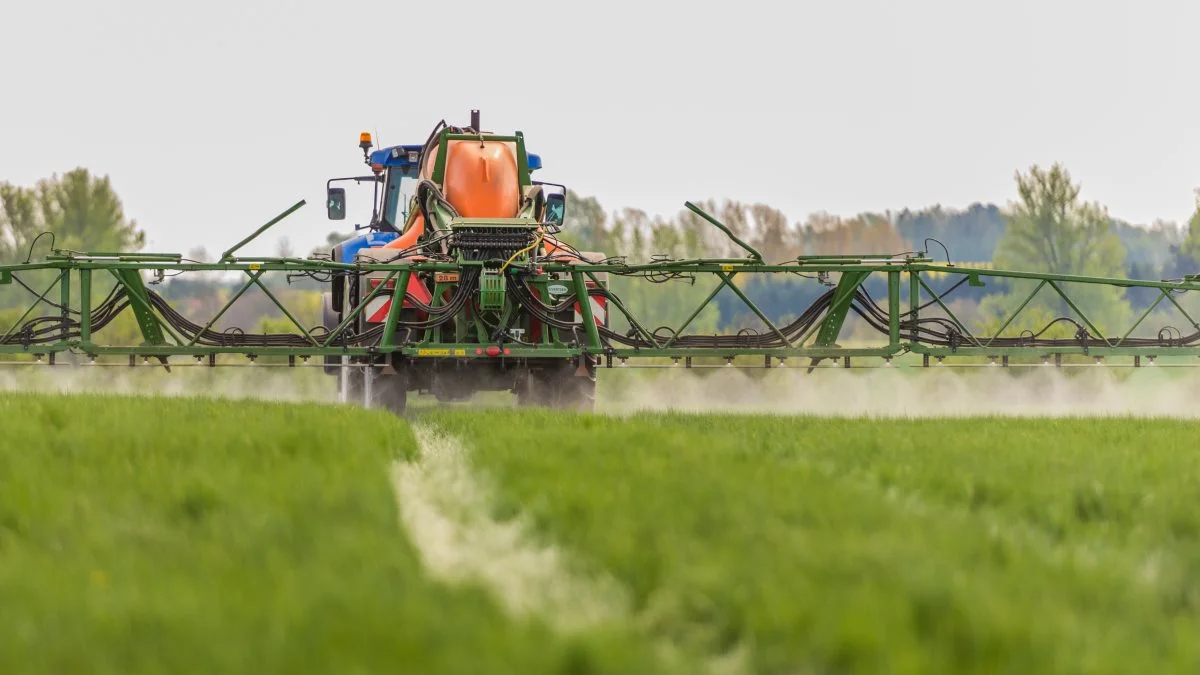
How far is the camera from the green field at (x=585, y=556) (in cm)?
325

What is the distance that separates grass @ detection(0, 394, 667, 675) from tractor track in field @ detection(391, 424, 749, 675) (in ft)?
0.58

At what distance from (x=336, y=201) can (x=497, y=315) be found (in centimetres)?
415

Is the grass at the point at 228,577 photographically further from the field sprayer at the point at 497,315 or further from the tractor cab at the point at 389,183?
the tractor cab at the point at 389,183

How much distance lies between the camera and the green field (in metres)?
3.25

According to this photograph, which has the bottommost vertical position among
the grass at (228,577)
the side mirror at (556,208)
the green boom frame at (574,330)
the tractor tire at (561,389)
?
the tractor tire at (561,389)

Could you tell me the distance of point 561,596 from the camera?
13.4 ft

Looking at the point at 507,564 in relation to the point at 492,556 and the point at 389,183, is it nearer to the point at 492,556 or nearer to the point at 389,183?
the point at 492,556

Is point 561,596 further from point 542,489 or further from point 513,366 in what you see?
point 513,366

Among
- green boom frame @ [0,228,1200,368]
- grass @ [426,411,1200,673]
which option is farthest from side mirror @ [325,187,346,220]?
grass @ [426,411,1200,673]

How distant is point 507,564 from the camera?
468 cm

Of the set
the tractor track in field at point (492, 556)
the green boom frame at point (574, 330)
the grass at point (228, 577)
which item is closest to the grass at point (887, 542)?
the tractor track in field at point (492, 556)

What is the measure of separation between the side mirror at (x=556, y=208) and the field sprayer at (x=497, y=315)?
1.16 meters

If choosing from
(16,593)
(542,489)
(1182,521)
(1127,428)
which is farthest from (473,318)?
(16,593)

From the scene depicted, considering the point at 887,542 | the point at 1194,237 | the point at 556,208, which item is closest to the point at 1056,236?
the point at 1194,237
